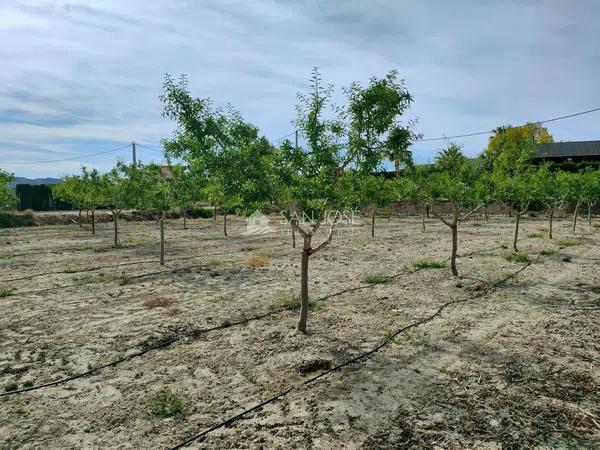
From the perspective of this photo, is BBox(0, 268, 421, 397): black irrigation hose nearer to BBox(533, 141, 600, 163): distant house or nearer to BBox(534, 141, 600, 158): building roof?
BBox(533, 141, 600, 163): distant house

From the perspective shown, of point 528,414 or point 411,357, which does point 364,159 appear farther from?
point 528,414

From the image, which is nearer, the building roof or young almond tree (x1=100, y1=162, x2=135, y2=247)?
young almond tree (x1=100, y1=162, x2=135, y2=247)

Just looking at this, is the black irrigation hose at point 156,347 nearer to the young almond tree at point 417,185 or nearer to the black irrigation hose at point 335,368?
the black irrigation hose at point 335,368

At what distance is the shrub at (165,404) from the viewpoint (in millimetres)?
5336

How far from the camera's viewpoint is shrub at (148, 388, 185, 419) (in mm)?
5336

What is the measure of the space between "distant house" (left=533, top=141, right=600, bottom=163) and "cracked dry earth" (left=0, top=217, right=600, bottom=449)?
172ft

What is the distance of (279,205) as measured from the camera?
8.12m

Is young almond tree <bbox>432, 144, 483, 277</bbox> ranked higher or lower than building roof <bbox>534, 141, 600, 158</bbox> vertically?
lower

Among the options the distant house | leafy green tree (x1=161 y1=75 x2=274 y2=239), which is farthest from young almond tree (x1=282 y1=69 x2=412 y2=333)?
→ the distant house

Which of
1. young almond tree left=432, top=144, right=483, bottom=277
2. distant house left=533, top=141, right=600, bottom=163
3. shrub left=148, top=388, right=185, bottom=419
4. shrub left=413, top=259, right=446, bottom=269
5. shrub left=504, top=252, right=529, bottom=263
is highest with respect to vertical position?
distant house left=533, top=141, right=600, bottom=163

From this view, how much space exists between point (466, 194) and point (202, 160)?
839 centimetres

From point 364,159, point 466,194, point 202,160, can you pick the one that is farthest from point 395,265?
point 202,160

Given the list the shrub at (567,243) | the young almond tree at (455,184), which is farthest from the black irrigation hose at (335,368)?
the shrub at (567,243)

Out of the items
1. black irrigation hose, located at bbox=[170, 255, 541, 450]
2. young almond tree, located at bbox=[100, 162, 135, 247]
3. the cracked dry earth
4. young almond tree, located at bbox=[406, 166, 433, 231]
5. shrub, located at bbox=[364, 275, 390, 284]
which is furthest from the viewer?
young almond tree, located at bbox=[100, 162, 135, 247]
